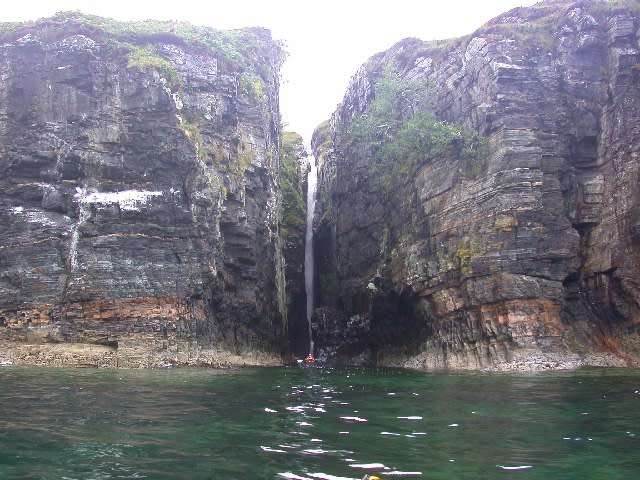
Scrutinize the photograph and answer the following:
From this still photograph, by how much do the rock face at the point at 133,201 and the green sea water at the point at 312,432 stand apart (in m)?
10.4

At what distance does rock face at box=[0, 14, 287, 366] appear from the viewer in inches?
1046

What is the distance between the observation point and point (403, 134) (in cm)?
3544

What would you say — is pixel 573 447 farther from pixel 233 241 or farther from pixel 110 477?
pixel 233 241

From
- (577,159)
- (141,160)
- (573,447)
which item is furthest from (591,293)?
(141,160)

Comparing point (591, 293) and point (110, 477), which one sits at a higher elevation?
point (591, 293)

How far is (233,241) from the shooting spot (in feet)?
105

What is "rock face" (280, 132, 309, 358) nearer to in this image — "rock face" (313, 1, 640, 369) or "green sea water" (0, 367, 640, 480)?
"rock face" (313, 1, 640, 369)

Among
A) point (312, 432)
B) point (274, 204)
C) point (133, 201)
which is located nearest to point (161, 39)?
point (133, 201)

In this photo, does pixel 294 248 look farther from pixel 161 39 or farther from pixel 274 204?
pixel 161 39

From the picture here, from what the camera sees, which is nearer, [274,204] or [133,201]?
[133,201]

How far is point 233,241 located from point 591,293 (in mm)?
18363

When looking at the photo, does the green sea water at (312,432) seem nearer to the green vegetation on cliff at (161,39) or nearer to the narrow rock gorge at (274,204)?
the narrow rock gorge at (274,204)

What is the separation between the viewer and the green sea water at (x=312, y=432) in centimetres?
725

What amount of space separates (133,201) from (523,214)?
19.0 meters
